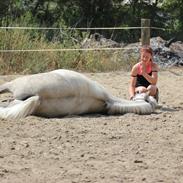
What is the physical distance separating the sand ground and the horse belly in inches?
4.5

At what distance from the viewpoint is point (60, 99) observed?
21.0 ft

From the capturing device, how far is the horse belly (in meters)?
6.32

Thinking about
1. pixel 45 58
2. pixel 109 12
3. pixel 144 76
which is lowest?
pixel 45 58

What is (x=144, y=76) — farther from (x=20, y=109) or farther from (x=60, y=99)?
(x=20, y=109)

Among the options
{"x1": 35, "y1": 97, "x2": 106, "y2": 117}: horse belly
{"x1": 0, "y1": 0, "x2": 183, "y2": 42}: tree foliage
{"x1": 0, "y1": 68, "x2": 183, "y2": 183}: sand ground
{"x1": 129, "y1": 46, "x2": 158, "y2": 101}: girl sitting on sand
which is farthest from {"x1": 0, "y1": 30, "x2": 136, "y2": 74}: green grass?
{"x1": 0, "y1": 0, "x2": 183, "y2": 42}: tree foliage

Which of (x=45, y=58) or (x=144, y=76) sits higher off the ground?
(x=144, y=76)

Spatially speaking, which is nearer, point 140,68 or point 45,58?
point 140,68

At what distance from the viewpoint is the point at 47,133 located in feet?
17.8

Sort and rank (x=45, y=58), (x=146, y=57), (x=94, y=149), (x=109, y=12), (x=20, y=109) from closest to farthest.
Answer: (x=94, y=149)
(x=20, y=109)
(x=146, y=57)
(x=45, y=58)
(x=109, y=12)

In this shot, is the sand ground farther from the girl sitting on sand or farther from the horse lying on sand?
the girl sitting on sand

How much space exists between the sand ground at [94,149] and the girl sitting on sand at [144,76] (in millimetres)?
331

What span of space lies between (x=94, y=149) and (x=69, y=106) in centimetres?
167

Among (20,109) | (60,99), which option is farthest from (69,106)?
(20,109)

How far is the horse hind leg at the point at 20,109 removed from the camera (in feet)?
19.9
